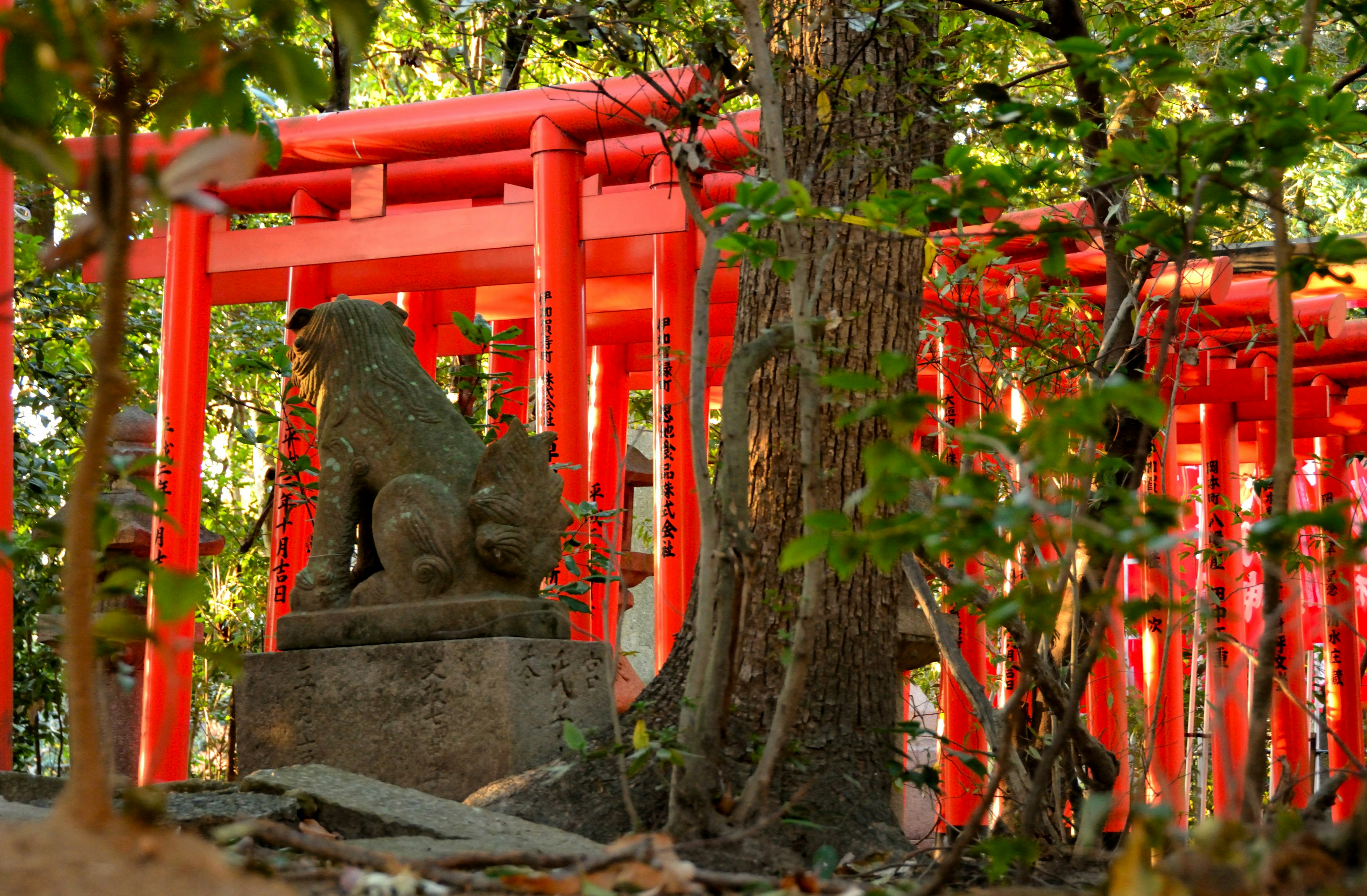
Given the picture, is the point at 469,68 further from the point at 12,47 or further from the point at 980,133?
the point at 12,47

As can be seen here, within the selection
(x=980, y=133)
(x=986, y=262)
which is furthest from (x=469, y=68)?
(x=986, y=262)

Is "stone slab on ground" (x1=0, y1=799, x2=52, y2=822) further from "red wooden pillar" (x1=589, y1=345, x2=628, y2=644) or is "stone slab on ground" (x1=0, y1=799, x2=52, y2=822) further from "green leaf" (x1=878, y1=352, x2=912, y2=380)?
"red wooden pillar" (x1=589, y1=345, x2=628, y2=644)

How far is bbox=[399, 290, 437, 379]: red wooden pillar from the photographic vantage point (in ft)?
30.6

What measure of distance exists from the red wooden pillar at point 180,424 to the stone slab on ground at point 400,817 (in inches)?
154

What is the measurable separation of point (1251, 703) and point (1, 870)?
156cm

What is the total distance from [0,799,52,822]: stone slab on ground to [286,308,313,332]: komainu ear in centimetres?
169

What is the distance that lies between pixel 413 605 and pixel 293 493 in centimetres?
254

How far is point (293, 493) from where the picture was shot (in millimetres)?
5969

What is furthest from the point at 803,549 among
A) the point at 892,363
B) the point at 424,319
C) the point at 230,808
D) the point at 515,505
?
the point at 424,319

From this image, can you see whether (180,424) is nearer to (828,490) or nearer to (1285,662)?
(828,490)

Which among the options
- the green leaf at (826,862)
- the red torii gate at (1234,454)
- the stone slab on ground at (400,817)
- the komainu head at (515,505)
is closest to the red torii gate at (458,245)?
the red torii gate at (1234,454)

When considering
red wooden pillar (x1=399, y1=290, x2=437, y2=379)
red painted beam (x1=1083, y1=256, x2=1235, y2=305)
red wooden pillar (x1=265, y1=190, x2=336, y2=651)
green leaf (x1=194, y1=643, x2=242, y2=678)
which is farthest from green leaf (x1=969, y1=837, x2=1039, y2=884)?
red wooden pillar (x1=399, y1=290, x2=437, y2=379)

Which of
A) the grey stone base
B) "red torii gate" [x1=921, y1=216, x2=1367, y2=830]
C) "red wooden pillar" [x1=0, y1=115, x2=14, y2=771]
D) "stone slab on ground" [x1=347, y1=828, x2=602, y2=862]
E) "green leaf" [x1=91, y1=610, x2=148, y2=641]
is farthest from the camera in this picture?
"red torii gate" [x1=921, y1=216, x2=1367, y2=830]

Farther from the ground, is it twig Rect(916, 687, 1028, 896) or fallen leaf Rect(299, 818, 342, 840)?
twig Rect(916, 687, 1028, 896)
